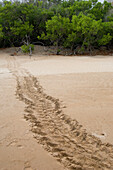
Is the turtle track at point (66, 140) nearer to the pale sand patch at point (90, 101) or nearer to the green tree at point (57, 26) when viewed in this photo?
the pale sand patch at point (90, 101)

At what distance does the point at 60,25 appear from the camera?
582 inches

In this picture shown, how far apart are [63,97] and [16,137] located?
185 cm

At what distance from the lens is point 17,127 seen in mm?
2498

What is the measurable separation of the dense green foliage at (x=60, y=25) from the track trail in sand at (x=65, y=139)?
1299cm

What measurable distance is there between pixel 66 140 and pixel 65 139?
0.10 feet

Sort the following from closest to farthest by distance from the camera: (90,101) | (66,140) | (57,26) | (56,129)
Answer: (66,140) < (56,129) < (90,101) < (57,26)

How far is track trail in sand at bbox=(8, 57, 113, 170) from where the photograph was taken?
6.03ft

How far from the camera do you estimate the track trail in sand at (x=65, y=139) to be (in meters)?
1.84

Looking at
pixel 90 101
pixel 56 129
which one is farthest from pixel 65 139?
pixel 90 101

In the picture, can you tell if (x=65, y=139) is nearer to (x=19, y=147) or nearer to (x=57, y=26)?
(x=19, y=147)

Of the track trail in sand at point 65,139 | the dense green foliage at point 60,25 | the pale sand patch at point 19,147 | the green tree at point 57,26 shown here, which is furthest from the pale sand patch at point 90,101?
the dense green foliage at point 60,25

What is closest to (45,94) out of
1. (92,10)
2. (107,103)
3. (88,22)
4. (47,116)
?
(47,116)

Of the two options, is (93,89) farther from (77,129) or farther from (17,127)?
(17,127)

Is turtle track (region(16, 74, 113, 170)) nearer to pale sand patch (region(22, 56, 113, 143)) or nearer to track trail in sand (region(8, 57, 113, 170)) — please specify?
track trail in sand (region(8, 57, 113, 170))
